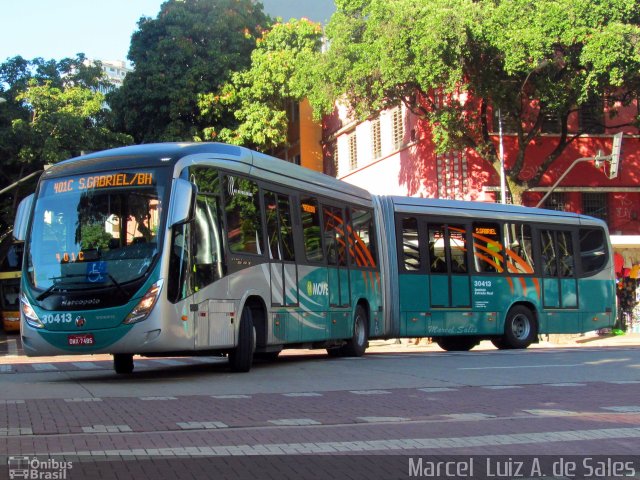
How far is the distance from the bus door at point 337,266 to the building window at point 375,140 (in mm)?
21492

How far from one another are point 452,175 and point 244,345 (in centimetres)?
2061

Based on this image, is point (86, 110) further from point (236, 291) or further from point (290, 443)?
point (290, 443)

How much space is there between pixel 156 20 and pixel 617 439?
123 ft

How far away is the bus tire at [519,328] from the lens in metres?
20.9

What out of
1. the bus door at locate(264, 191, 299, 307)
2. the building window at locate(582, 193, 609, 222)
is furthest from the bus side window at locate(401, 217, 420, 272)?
the building window at locate(582, 193, 609, 222)

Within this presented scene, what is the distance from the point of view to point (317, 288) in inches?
627

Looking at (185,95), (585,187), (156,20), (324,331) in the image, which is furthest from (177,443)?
(156,20)

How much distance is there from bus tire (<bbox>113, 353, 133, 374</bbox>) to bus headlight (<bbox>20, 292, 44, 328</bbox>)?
1806 mm

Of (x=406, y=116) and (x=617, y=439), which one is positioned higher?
(x=406, y=116)

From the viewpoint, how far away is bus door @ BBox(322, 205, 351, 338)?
54.3 ft

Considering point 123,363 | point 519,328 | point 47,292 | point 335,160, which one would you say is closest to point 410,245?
point 519,328

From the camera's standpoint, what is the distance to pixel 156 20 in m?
41.5

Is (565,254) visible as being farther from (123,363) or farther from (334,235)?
(123,363)

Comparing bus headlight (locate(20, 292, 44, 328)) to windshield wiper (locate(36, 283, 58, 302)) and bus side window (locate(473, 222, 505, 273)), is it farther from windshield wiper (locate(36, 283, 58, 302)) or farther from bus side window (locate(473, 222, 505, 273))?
bus side window (locate(473, 222, 505, 273))
